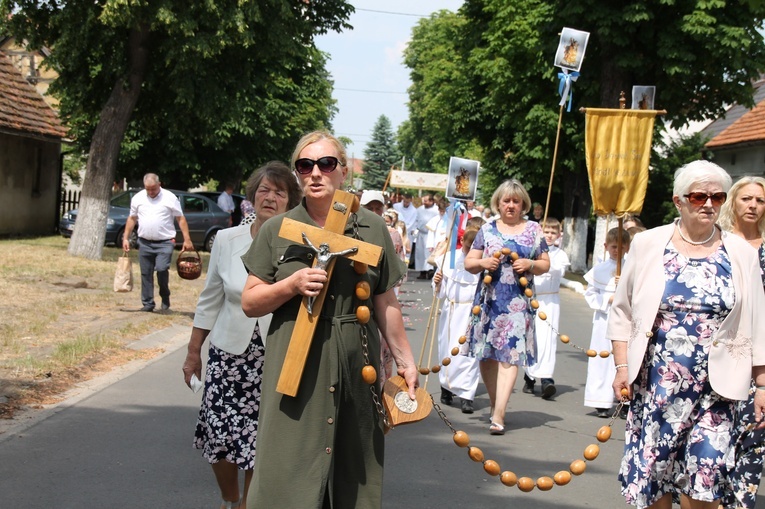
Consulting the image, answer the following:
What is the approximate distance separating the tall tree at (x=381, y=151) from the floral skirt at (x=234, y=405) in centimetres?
12226

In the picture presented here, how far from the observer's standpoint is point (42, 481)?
5.92 m

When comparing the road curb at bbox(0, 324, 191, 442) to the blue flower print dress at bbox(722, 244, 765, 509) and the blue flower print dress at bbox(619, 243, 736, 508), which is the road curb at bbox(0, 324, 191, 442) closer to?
the blue flower print dress at bbox(619, 243, 736, 508)

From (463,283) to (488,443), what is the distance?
2500 millimetres

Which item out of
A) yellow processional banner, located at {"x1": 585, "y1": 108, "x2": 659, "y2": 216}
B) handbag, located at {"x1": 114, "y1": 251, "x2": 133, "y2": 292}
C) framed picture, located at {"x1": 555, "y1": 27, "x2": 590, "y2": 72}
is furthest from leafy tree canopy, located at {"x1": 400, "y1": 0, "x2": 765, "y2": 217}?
yellow processional banner, located at {"x1": 585, "y1": 108, "x2": 659, "y2": 216}

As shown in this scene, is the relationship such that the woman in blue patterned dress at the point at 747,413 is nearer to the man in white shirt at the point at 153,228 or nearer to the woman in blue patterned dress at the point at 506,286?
the woman in blue patterned dress at the point at 506,286

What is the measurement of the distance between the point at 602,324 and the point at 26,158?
24672 millimetres

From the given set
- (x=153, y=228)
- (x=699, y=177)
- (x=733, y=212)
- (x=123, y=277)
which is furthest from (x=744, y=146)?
(x=699, y=177)

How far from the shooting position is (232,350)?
194 inches

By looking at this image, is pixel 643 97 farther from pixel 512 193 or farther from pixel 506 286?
pixel 506 286

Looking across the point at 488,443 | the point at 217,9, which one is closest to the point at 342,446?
the point at 488,443

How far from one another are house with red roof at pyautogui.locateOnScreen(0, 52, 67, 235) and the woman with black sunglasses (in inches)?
995

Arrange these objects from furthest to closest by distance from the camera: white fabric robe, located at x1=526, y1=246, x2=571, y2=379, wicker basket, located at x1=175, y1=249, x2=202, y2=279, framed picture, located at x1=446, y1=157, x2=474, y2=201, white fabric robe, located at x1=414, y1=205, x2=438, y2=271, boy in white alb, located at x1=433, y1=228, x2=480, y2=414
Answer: white fabric robe, located at x1=414, y1=205, x2=438, y2=271, wicker basket, located at x1=175, y1=249, x2=202, y2=279, framed picture, located at x1=446, y1=157, x2=474, y2=201, white fabric robe, located at x1=526, y1=246, x2=571, y2=379, boy in white alb, located at x1=433, y1=228, x2=480, y2=414

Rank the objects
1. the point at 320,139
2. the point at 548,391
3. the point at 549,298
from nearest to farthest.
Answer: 1. the point at 320,139
2. the point at 548,391
3. the point at 549,298

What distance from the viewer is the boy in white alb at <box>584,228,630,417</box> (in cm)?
910
